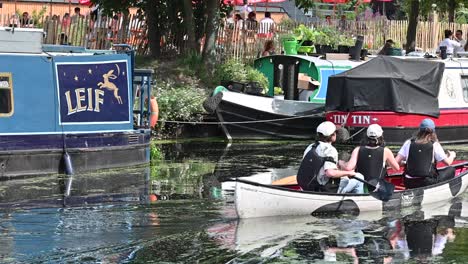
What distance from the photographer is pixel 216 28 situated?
27547mm

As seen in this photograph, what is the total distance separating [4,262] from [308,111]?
563 inches

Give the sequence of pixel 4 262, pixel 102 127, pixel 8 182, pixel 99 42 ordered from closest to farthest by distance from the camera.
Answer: pixel 4 262 → pixel 8 182 → pixel 102 127 → pixel 99 42

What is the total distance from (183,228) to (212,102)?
414 inches

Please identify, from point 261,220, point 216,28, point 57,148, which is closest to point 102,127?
point 57,148

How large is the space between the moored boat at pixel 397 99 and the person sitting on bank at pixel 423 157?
7327 mm

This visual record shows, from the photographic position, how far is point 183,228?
514 inches

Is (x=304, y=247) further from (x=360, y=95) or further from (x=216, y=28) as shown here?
(x=216, y=28)

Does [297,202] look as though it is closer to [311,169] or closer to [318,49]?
[311,169]

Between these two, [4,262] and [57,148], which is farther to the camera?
[57,148]

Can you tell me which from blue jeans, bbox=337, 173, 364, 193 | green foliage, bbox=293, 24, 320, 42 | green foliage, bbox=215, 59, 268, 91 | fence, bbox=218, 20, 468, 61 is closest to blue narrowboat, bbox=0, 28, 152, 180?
blue jeans, bbox=337, 173, 364, 193

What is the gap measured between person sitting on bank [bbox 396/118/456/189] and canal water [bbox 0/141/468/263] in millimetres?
494

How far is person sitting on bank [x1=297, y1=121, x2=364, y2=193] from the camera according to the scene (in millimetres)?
13742

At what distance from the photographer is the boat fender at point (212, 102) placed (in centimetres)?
2341

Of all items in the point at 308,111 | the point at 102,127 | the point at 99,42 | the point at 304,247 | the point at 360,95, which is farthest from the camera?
the point at 99,42
